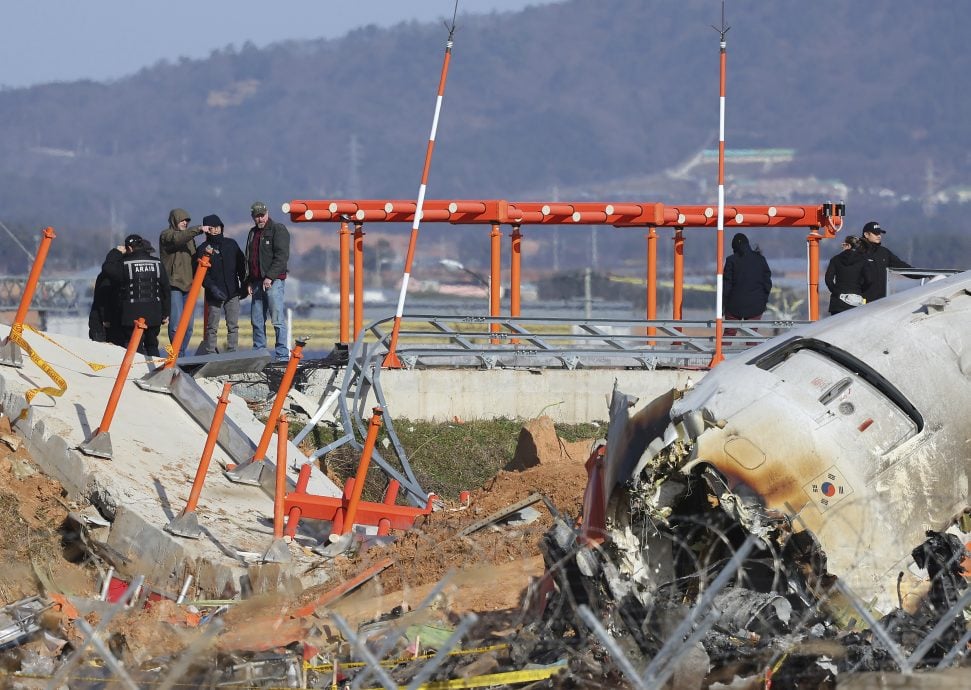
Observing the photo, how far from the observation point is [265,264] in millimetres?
16938

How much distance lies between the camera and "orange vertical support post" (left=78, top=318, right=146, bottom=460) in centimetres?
1202

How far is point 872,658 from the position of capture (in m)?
7.55

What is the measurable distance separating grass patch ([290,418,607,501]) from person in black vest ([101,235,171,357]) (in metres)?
1.71

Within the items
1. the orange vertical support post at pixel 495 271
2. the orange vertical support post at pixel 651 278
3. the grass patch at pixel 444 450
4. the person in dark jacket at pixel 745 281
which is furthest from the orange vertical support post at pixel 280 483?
the orange vertical support post at pixel 651 278

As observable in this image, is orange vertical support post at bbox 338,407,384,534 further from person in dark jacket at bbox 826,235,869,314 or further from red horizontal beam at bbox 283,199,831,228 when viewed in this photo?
red horizontal beam at bbox 283,199,831,228

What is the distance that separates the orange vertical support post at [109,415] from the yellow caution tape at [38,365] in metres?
0.67

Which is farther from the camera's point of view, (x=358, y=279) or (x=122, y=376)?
(x=358, y=279)

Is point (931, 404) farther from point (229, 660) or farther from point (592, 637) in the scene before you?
point (229, 660)

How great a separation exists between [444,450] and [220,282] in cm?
291

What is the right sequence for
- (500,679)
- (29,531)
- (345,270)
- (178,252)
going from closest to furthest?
(500,679)
(29,531)
(178,252)
(345,270)

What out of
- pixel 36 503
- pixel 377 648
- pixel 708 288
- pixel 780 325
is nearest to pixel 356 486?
pixel 36 503

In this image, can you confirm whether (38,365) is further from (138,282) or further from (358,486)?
(358,486)

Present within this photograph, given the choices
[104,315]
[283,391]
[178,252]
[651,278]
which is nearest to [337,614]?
[283,391]

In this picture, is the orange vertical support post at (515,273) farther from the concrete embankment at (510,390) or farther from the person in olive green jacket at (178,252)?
the person in olive green jacket at (178,252)
